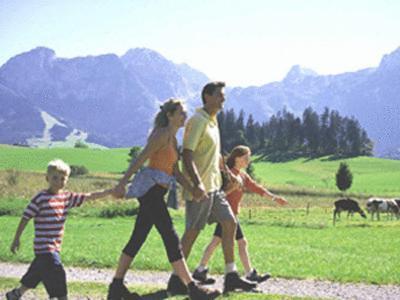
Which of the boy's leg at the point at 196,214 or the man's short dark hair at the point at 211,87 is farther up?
the man's short dark hair at the point at 211,87

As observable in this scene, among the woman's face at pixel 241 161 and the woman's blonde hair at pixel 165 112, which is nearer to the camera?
the woman's blonde hair at pixel 165 112

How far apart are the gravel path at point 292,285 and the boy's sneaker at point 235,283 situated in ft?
2.19

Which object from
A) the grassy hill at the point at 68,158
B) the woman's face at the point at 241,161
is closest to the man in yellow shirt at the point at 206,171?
the woman's face at the point at 241,161

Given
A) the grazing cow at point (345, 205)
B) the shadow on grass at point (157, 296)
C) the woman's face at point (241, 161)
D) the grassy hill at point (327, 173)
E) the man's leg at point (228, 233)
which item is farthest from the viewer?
the grassy hill at point (327, 173)

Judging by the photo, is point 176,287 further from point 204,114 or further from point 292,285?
point 292,285

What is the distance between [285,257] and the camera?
14.2 metres

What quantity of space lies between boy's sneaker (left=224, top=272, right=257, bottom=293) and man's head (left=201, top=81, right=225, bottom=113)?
247cm

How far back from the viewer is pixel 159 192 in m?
7.77

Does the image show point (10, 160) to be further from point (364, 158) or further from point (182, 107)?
point (182, 107)

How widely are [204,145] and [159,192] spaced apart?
1065 mm

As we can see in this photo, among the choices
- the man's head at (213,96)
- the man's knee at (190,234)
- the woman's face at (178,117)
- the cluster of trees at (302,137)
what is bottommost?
the man's knee at (190,234)

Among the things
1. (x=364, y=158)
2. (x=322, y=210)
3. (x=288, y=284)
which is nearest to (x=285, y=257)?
(x=288, y=284)

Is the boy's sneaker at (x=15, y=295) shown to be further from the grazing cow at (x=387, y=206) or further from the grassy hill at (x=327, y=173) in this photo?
the grassy hill at (x=327, y=173)

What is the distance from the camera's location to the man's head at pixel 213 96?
8578mm
